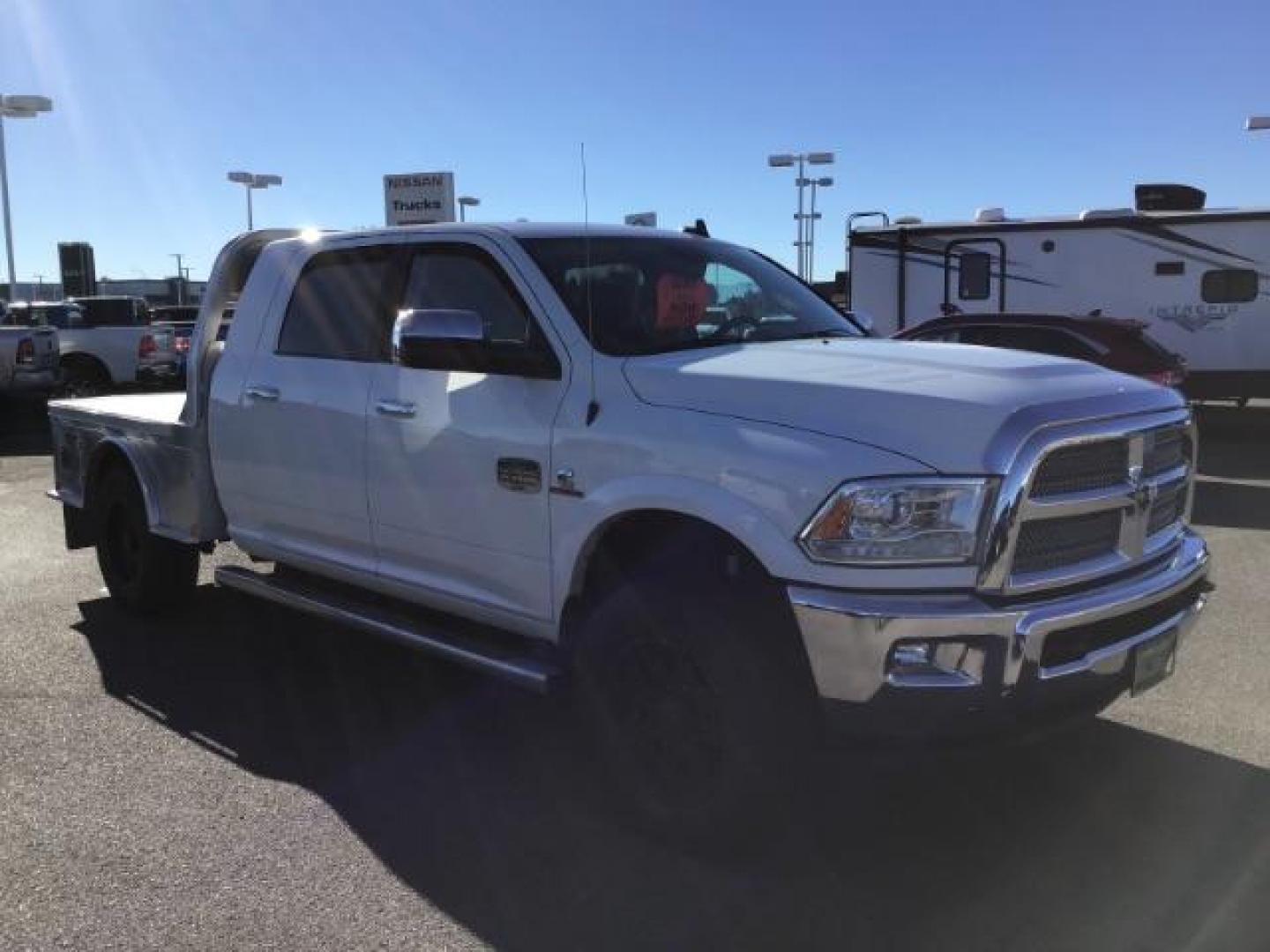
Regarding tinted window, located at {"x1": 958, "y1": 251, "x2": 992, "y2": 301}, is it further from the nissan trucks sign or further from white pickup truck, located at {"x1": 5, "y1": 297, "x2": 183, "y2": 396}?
white pickup truck, located at {"x1": 5, "y1": 297, "x2": 183, "y2": 396}

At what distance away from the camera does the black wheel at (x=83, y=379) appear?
1938cm

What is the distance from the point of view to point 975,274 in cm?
1589

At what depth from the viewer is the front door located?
4.03 meters

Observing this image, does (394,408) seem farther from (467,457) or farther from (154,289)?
(154,289)

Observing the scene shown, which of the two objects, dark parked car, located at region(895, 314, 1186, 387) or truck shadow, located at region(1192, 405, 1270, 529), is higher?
dark parked car, located at region(895, 314, 1186, 387)

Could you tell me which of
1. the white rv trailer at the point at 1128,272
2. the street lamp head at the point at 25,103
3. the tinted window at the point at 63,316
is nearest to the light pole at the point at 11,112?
the street lamp head at the point at 25,103

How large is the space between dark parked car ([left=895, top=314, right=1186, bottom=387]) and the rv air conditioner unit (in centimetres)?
482

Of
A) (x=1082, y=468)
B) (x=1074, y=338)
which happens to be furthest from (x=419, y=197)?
(x=1082, y=468)

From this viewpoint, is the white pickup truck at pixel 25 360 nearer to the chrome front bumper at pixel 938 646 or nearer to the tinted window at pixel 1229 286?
the tinted window at pixel 1229 286

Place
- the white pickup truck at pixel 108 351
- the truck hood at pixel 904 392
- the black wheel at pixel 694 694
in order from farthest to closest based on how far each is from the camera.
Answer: the white pickup truck at pixel 108 351, the black wheel at pixel 694 694, the truck hood at pixel 904 392

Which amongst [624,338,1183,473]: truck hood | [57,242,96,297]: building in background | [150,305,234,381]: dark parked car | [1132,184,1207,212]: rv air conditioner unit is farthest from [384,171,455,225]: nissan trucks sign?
[57,242,96,297]: building in background

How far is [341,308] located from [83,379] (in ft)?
54.5

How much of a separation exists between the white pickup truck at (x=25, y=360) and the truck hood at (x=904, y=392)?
16352 mm

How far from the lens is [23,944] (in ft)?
10.3
